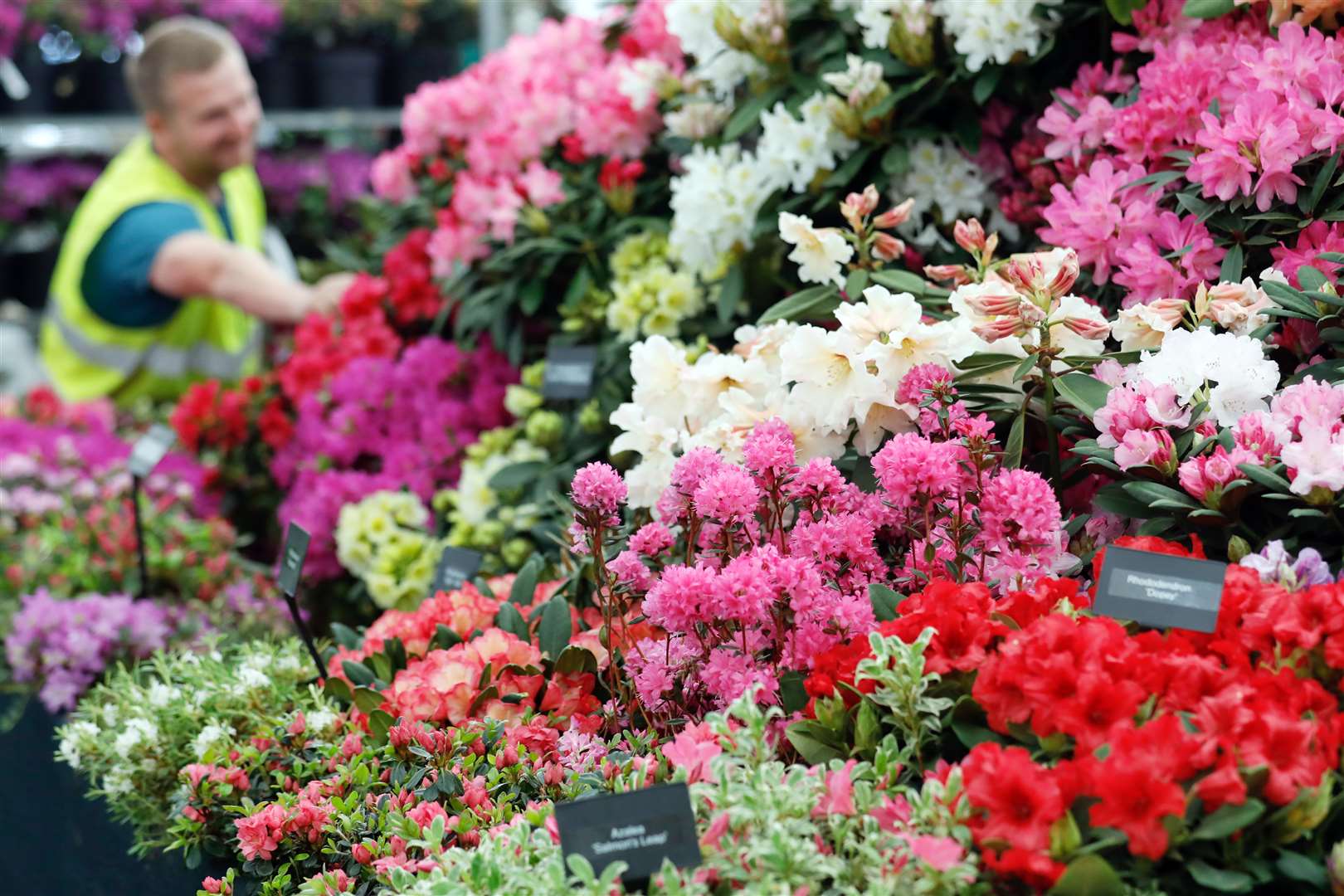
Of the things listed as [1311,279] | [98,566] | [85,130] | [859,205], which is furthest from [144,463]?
[85,130]

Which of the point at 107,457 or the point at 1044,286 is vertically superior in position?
the point at 1044,286

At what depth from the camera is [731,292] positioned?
6.45 ft

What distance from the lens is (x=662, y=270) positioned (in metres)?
2.09

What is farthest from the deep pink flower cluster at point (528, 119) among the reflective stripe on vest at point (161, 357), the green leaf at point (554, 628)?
the reflective stripe on vest at point (161, 357)

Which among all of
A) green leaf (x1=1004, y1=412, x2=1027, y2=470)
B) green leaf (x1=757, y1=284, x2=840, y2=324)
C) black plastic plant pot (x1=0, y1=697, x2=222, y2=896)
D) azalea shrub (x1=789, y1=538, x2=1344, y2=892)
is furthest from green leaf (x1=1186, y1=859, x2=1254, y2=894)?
black plastic plant pot (x1=0, y1=697, x2=222, y2=896)

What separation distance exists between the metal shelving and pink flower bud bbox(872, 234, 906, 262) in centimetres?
383

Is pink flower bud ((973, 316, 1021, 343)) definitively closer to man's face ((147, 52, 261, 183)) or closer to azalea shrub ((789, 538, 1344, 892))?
azalea shrub ((789, 538, 1344, 892))

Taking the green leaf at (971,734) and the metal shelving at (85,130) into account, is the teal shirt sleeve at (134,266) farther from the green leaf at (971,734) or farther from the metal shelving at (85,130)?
the green leaf at (971,734)

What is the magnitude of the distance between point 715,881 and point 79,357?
312 centimetres

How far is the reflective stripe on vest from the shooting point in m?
3.48

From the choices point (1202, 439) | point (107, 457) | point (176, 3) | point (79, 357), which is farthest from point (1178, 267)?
point (176, 3)

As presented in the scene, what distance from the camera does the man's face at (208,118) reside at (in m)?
3.33

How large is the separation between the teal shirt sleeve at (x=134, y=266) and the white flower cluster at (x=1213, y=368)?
2671mm

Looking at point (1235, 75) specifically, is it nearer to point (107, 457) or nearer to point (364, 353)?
point (364, 353)
